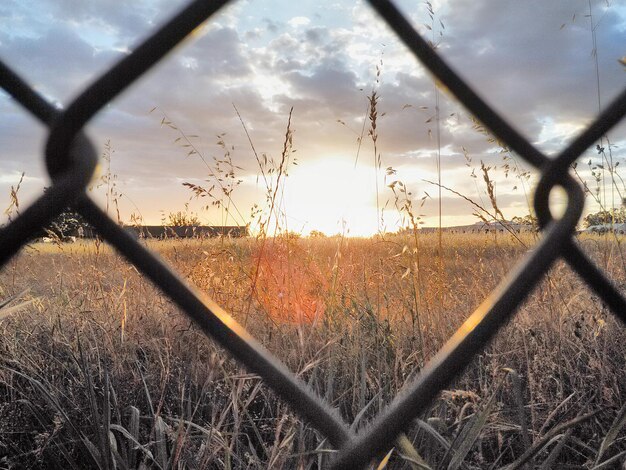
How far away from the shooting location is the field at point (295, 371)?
1147 millimetres

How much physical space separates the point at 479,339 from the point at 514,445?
46.8 inches

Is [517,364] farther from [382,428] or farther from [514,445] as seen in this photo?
[382,428]

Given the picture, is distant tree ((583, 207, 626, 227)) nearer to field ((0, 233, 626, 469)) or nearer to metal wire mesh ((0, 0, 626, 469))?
field ((0, 233, 626, 469))

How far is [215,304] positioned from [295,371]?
1.51m

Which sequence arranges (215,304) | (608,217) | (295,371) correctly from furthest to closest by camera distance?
(608,217) → (295,371) → (215,304)

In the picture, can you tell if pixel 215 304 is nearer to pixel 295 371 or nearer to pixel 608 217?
pixel 295 371

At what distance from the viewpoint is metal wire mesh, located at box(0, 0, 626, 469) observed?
0.39m

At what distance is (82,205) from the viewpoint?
16.4 inches

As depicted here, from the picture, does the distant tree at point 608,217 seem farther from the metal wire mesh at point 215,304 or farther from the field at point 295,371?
the metal wire mesh at point 215,304

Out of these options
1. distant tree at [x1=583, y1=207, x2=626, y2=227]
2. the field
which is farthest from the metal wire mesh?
distant tree at [x1=583, y1=207, x2=626, y2=227]

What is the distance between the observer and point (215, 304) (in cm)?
48

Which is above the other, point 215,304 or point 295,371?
point 215,304

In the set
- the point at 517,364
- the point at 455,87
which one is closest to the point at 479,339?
the point at 455,87

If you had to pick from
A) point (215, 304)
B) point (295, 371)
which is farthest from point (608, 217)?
point (215, 304)
